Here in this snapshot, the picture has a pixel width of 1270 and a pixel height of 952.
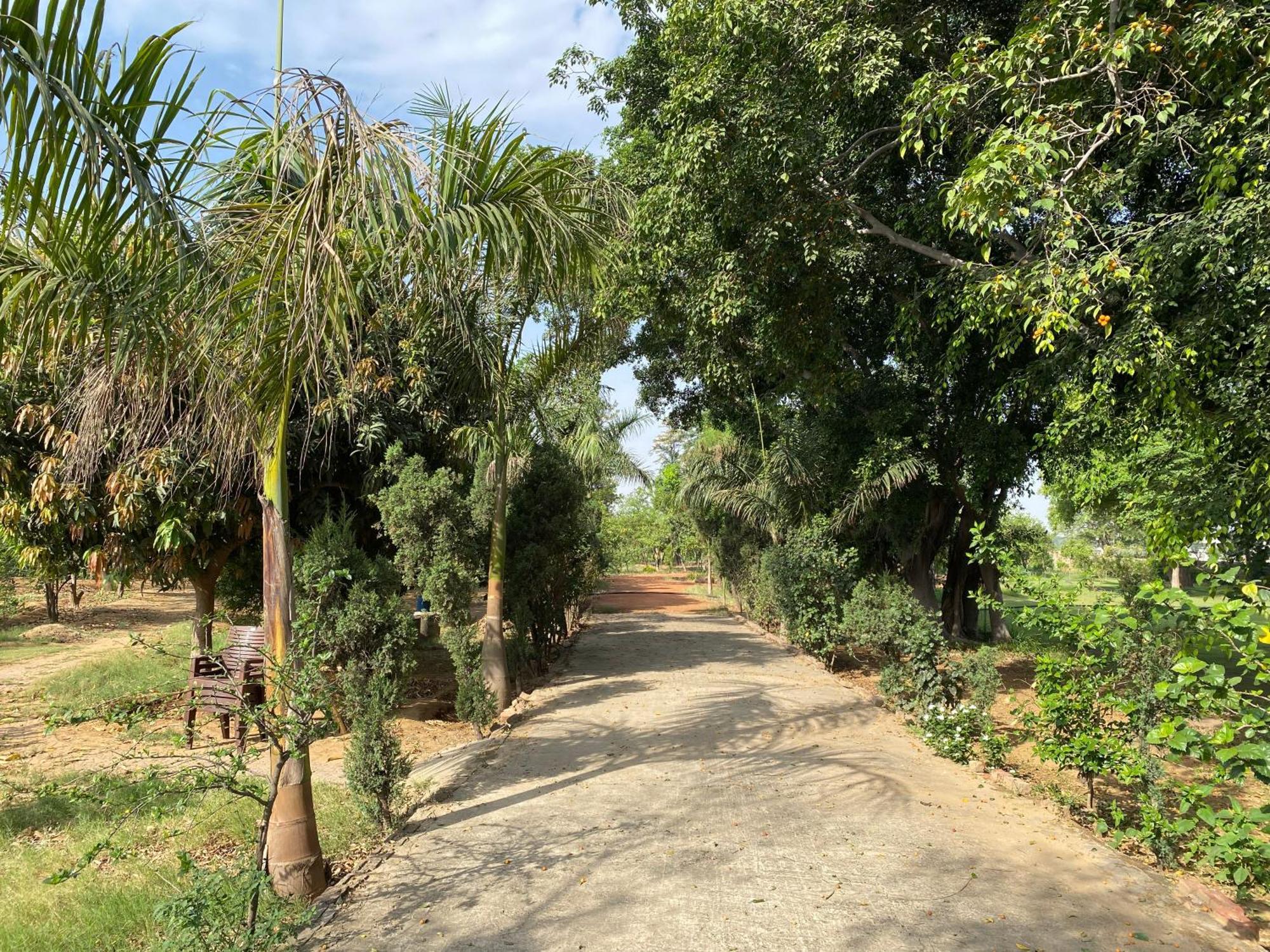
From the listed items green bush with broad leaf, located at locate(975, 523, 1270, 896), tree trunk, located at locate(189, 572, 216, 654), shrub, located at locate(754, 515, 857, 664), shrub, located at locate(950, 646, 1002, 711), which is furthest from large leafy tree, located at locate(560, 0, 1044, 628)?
tree trunk, located at locate(189, 572, 216, 654)

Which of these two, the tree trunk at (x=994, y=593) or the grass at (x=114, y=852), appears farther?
the tree trunk at (x=994, y=593)

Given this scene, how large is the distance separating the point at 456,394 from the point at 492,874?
6.26m

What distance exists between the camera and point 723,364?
10.2 meters

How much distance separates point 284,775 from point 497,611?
511 centimetres

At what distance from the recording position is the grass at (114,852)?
3.61 metres

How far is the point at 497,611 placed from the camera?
360 inches

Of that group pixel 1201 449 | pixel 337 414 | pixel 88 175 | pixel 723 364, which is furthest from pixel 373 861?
pixel 1201 449

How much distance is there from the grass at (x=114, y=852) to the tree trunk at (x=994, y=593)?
12.5 meters

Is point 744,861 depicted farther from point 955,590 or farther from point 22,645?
point 22,645

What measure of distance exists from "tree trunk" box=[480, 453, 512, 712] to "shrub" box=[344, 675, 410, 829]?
3883 mm

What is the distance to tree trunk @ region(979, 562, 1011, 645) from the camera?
51.1 feet

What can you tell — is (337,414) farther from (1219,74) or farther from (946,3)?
(1219,74)

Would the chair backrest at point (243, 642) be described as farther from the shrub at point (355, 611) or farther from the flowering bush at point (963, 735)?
the flowering bush at point (963, 735)

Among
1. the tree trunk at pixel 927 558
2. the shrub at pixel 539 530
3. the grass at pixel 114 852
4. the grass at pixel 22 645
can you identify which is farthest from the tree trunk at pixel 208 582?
the tree trunk at pixel 927 558
